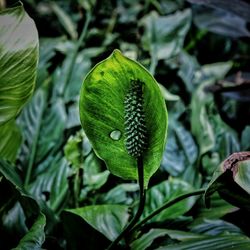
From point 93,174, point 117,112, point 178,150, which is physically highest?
point 117,112

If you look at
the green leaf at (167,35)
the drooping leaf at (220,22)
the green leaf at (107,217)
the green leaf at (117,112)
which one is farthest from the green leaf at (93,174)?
the drooping leaf at (220,22)

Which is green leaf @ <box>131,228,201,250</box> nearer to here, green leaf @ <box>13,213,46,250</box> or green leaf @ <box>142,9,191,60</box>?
green leaf @ <box>13,213,46,250</box>

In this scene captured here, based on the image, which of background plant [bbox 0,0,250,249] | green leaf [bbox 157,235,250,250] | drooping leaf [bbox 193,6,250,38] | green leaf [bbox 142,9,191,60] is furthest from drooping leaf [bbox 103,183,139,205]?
drooping leaf [bbox 193,6,250,38]

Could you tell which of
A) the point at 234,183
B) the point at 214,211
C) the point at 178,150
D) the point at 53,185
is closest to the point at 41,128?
the point at 53,185

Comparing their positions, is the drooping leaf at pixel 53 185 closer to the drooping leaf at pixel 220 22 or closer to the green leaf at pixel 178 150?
the green leaf at pixel 178 150

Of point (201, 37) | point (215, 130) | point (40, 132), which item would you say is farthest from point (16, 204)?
point (201, 37)

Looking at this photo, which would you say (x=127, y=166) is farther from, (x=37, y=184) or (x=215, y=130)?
(x=215, y=130)

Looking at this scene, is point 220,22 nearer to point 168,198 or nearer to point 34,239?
point 168,198
